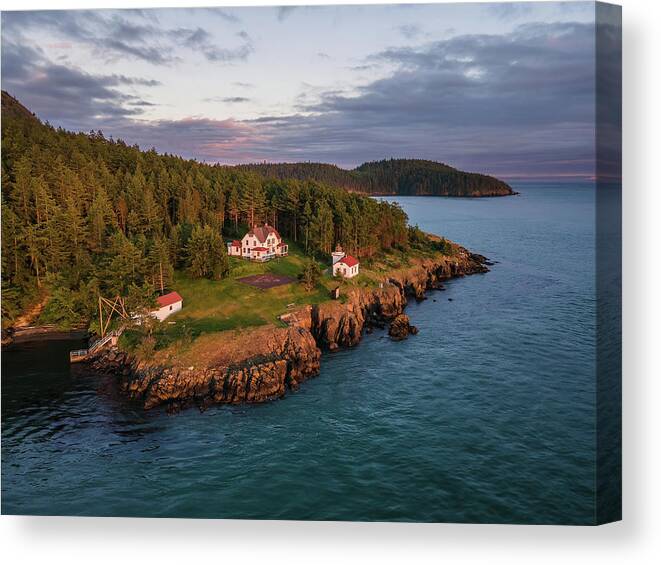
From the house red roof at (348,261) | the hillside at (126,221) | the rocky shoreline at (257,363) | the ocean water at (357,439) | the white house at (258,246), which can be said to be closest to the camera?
the ocean water at (357,439)

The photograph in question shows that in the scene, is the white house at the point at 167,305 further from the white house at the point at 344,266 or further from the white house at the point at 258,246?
the white house at the point at 344,266

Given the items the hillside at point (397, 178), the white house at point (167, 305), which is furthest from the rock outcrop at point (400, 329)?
the hillside at point (397, 178)

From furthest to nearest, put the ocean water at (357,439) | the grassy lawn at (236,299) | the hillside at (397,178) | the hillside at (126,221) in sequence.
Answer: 1. the hillside at (397,178)
2. the hillside at (126,221)
3. the grassy lawn at (236,299)
4. the ocean water at (357,439)

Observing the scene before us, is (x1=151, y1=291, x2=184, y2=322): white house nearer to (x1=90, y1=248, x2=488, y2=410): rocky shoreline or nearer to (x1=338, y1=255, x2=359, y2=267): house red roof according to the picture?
(x1=90, y1=248, x2=488, y2=410): rocky shoreline

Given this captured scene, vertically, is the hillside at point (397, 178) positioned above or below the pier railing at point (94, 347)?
above

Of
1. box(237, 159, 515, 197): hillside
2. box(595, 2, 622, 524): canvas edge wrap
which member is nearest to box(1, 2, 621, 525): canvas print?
box(595, 2, 622, 524): canvas edge wrap

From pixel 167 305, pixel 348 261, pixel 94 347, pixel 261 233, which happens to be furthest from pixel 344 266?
pixel 94 347

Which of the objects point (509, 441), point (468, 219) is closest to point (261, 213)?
point (509, 441)

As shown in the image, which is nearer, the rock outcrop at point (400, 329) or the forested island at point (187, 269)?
the forested island at point (187, 269)
